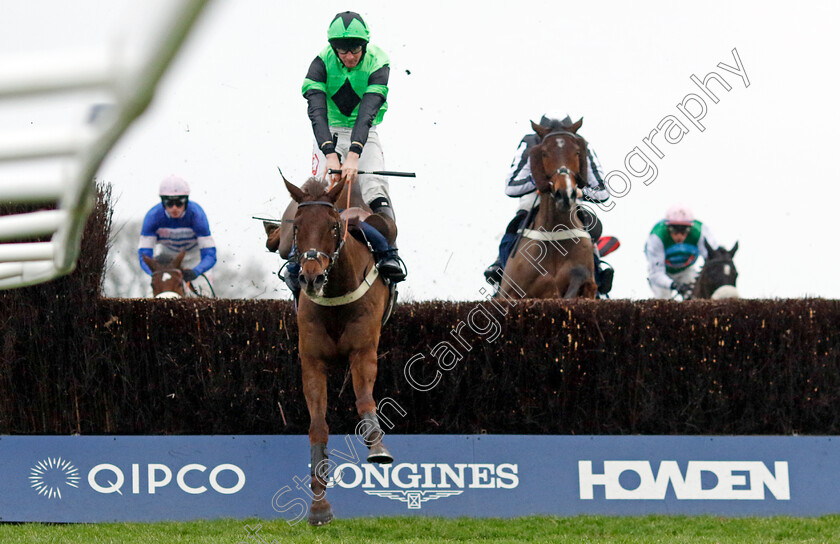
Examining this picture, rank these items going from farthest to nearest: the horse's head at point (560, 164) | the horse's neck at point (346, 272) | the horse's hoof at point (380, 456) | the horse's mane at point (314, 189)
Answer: the horse's head at point (560, 164) → the horse's neck at point (346, 272) → the horse's mane at point (314, 189) → the horse's hoof at point (380, 456)

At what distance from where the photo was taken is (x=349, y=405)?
6543 millimetres

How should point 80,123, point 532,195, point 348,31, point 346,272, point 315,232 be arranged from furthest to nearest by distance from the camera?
point 532,195, point 348,31, point 346,272, point 315,232, point 80,123

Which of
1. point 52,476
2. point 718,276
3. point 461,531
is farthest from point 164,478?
point 718,276

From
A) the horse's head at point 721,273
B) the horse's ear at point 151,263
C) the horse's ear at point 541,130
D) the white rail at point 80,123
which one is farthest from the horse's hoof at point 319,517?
the horse's head at point 721,273

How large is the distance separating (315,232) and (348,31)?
179 cm

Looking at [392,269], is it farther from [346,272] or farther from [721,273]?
[721,273]

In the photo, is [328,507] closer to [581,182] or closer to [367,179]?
[367,179]

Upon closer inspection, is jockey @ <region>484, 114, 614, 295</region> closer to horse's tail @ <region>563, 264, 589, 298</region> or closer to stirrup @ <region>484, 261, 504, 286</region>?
stirrup @ <region>484, 261, 504, 286</region>

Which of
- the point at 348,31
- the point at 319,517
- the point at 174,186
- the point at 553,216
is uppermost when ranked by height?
the point at 348,31

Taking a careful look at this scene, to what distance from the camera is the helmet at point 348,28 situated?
6.38 meters

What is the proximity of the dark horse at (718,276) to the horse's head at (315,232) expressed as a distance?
5815 millimetres

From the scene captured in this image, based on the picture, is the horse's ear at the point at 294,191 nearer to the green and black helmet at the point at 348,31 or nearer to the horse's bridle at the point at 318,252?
the horse's bridle at the point at 318,252

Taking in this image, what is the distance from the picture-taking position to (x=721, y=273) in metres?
10.3

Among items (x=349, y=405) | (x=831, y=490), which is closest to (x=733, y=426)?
(x=831, y=490)
